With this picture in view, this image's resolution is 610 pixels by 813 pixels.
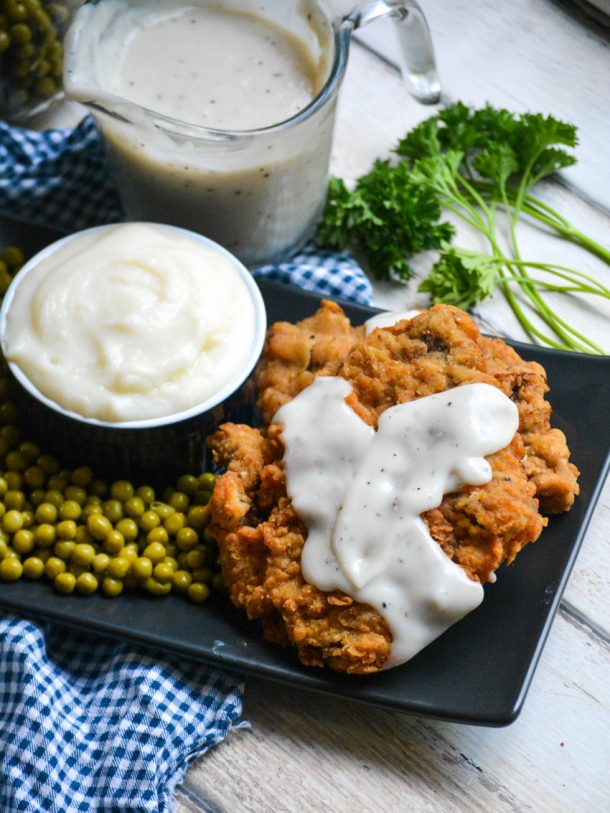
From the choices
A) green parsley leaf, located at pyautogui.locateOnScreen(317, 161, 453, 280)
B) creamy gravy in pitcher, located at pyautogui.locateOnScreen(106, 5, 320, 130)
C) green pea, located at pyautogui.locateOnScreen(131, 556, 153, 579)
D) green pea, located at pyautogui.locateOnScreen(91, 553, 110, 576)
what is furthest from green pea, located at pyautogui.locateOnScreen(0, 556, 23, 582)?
green parsley leaf, located at pyautogui.locateOnScreen(317, 161, 453, 280)

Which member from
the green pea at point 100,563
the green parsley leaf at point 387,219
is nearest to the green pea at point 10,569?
the green pea at point 100,563

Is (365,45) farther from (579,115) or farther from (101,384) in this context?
(101,384)

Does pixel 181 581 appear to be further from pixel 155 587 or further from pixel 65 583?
pixel 65 583

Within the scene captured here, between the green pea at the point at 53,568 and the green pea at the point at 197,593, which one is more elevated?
the green pea at the point at 197,593

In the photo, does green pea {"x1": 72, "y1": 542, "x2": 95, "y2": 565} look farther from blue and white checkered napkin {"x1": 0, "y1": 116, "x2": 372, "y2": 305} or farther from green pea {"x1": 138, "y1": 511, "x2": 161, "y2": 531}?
blue and white checkered napkin {"x1": 0, "y1": 116, "x2": 372, "y2": 305}

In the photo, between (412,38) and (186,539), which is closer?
(186,539)

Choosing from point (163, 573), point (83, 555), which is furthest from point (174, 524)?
point (83, 555)

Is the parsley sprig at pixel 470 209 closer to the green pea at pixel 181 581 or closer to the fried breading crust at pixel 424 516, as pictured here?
the fried breading crust at pixel 424 516
